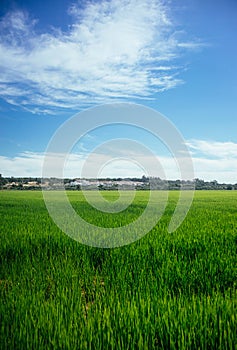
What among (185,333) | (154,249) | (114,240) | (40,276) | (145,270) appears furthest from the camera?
(114,240)

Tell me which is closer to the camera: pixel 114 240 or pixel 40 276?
pixel 40 276

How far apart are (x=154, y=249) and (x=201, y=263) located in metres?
0.93

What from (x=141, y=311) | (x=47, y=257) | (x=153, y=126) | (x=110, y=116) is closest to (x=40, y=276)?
(x=47, y=257)

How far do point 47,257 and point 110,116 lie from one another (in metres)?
7.08

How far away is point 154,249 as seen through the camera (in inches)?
207

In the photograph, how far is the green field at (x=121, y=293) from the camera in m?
2.51

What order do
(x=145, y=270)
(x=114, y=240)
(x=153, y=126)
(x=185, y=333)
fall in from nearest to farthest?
(x=185, y=333) < (x=145, y=270) < (x=114, y=240) < (x=153, y=126)

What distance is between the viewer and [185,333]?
2447mm

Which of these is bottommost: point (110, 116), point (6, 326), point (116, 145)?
point (6, 326)

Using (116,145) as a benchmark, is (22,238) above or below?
below

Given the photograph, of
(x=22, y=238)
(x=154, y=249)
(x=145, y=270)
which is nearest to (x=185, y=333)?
(x=145, y=270)

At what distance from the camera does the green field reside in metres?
2.51

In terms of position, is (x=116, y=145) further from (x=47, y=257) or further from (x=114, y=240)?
(x=47, y=257)

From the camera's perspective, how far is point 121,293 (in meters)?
3.54
